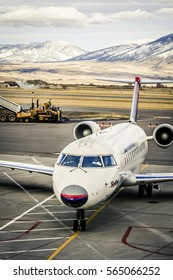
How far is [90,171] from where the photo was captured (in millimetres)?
20875

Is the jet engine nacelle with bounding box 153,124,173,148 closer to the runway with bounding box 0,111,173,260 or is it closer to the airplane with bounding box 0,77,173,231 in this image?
the runway with bounding box 0,111,173,260

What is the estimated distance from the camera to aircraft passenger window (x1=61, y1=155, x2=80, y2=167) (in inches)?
837

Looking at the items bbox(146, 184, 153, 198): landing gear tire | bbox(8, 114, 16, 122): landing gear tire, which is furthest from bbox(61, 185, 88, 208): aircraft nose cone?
bbox(8, 114, 16, 122): landing gear tire

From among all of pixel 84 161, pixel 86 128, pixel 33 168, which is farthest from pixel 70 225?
pixel 86 128

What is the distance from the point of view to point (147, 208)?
81.7 feet

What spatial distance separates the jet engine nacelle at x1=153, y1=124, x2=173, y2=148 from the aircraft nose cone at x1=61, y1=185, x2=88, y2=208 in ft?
39.1

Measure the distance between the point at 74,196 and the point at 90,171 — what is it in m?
1.67

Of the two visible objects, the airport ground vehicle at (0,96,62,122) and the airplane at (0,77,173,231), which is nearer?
the airplane at (0,77,173,231)

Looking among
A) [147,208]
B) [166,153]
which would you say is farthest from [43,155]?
[147,208]

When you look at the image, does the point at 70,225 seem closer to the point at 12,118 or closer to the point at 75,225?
the point at 75,225

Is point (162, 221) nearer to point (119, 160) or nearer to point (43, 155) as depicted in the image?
point (119, 160)

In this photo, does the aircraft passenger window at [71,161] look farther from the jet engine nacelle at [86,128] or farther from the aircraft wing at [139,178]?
the jet engine nacelle at [86,128]
